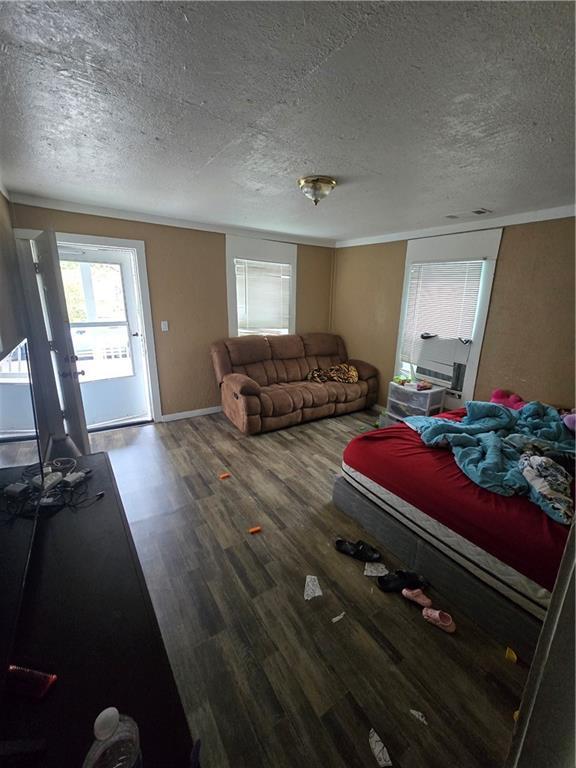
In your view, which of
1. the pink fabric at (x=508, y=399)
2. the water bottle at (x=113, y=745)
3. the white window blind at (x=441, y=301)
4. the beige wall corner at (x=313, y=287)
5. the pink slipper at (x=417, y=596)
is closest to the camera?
the water bottle at (x=113, y=745)

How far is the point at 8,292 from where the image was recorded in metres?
2.27

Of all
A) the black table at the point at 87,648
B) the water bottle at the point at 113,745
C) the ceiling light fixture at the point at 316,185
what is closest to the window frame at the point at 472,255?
the ceiling light fixture at the point at 316,185

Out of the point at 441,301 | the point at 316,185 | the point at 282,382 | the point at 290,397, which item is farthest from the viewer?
the point at 282,382

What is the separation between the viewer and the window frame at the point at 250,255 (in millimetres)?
4125

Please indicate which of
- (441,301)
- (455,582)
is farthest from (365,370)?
(455,582)

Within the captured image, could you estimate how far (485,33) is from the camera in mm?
924

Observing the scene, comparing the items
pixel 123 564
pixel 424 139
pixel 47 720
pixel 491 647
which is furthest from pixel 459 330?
pixel 47 720

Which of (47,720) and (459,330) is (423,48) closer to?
(47,720)

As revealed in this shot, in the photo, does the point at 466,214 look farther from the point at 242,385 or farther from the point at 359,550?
the point at 359,550

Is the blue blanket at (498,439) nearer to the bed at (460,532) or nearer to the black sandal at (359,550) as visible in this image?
the bed at (460,532)

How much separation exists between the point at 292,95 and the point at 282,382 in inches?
134

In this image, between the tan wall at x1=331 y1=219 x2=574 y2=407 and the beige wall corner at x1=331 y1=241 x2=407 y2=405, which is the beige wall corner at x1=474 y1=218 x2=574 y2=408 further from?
the beige wall corner at x1=331 y1=241 x2=407 y2=405

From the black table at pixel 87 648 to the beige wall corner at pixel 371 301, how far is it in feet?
12.9

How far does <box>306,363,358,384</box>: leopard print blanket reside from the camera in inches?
178
